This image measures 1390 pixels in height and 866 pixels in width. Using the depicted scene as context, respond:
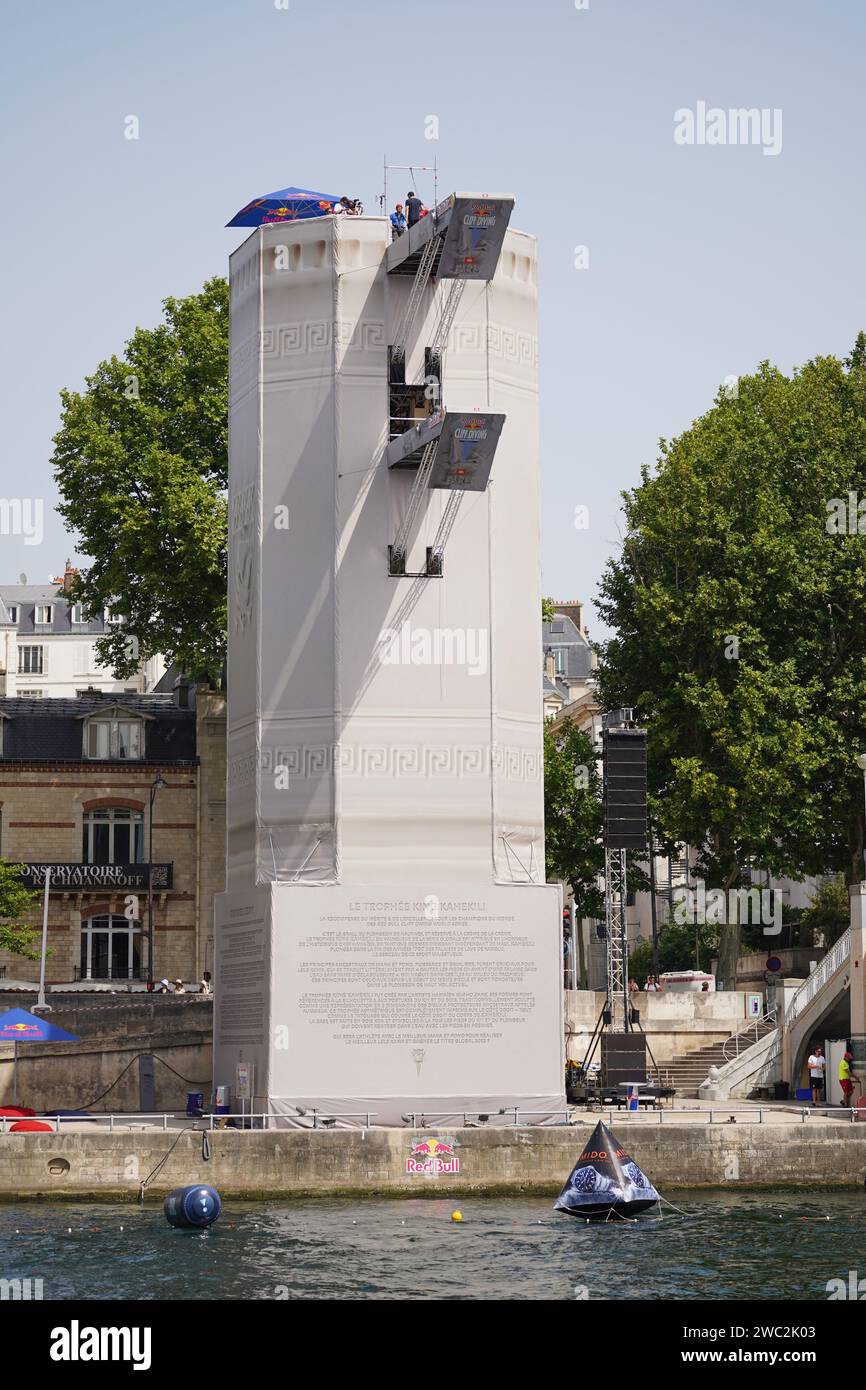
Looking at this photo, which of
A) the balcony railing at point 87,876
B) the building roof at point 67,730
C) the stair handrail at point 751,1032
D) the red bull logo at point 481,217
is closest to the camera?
the red bull logo at point 481,217

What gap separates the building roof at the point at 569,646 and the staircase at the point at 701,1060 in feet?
191

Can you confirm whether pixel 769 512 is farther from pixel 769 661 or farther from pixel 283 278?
pixel 283 278

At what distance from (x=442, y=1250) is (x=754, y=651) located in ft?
102

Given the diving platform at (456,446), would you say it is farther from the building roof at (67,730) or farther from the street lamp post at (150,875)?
the building roof at (67,730)

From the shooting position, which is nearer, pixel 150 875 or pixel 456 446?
pixel 456 446

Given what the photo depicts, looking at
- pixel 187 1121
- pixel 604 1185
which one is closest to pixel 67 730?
pixel 187 1121

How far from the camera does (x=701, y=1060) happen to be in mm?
61906

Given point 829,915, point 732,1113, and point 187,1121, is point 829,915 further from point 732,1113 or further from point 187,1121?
point 187,1121

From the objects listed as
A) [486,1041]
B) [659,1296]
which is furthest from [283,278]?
[659,1296]

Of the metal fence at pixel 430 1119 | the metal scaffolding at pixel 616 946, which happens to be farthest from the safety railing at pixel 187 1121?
the metal scaffolding at pixel 616 946

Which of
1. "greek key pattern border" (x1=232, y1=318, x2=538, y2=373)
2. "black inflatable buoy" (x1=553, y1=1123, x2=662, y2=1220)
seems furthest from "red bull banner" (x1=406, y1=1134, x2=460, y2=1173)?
"greek key pattern border" (x1=232, y1=318, x2=538, y2=373)

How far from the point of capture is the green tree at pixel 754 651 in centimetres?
6562

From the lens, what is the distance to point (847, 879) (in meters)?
68.9

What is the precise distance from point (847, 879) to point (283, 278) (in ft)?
92.3
